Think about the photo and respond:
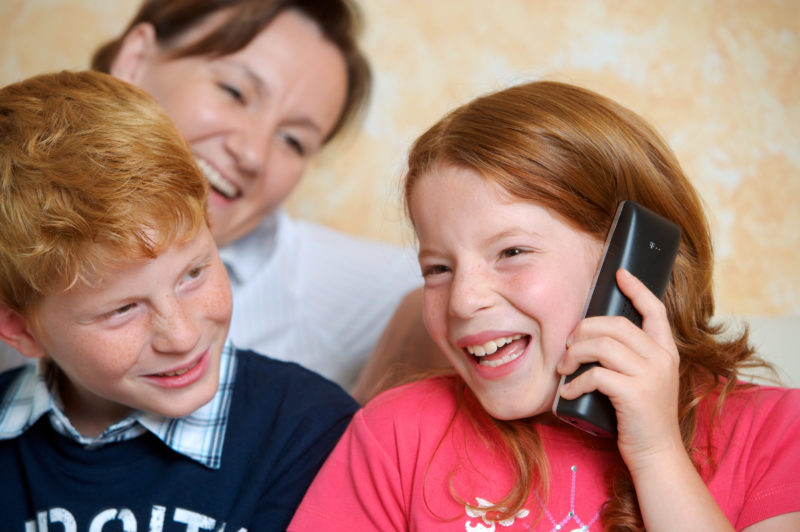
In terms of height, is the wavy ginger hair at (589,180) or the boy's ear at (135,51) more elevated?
the boy's ear at (135,51)

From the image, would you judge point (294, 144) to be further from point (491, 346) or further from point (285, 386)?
point (491, 346)

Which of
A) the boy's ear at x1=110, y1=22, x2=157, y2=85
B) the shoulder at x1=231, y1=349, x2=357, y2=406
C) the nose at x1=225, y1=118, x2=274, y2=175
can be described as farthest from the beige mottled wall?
the shoulder at x1=231, y1=349, x2=357, y2=406

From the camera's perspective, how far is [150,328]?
1.09m

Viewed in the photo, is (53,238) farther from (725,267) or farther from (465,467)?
(725,267)

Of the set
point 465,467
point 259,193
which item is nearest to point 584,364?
point 465,467

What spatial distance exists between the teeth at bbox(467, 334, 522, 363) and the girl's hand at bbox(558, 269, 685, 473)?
0.08 meters

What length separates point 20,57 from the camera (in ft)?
7.34

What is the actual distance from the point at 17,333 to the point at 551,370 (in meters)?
0.77

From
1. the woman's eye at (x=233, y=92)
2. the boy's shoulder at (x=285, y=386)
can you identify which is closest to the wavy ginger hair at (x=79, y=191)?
the boy's shoulder at (x=285, y=386)

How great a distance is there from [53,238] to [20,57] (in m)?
1.46

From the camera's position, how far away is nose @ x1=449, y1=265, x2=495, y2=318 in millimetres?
1019

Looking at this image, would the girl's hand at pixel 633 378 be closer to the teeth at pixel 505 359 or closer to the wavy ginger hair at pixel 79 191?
the teeth at pixel 505 359

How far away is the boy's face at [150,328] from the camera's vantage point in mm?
1063

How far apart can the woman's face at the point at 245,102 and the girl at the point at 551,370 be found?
1.98 feet
